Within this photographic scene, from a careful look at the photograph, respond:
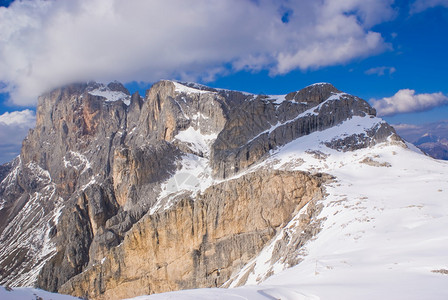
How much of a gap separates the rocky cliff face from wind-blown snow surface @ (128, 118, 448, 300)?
8448mm

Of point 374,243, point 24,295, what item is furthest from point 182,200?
point 24,295

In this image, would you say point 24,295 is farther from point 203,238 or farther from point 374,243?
point 203,238

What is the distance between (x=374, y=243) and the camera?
23891 millimetres

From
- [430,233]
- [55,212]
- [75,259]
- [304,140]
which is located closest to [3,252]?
[55,212]

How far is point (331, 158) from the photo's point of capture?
266 feet

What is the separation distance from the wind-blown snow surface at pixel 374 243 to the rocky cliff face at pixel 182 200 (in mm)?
8448

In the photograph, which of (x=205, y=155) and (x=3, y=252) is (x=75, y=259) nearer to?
(x=205, y=155)

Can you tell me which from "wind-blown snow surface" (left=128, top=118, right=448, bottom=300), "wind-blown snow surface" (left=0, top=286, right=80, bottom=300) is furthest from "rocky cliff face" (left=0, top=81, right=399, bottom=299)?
"wind-blown snow surface" (left=0, top=286, right=80, bottom=300)

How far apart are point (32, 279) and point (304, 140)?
113147 mm

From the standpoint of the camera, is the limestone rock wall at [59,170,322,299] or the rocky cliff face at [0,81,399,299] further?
the rocky cliff face at [0,81,399,299]

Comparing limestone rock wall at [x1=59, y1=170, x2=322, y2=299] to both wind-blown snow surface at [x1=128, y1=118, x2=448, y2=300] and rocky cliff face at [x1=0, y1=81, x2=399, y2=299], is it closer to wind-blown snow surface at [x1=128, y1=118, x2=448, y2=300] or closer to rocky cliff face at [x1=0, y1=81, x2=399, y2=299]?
rocky cliff face at [x1=0, y1=81, x2=399, y2=299]

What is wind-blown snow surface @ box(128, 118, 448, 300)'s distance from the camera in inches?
514

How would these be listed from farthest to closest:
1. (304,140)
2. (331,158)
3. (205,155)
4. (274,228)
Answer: (205,155)
(304,140)
(331,158)
(274,228)

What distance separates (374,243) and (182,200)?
53490 mm
